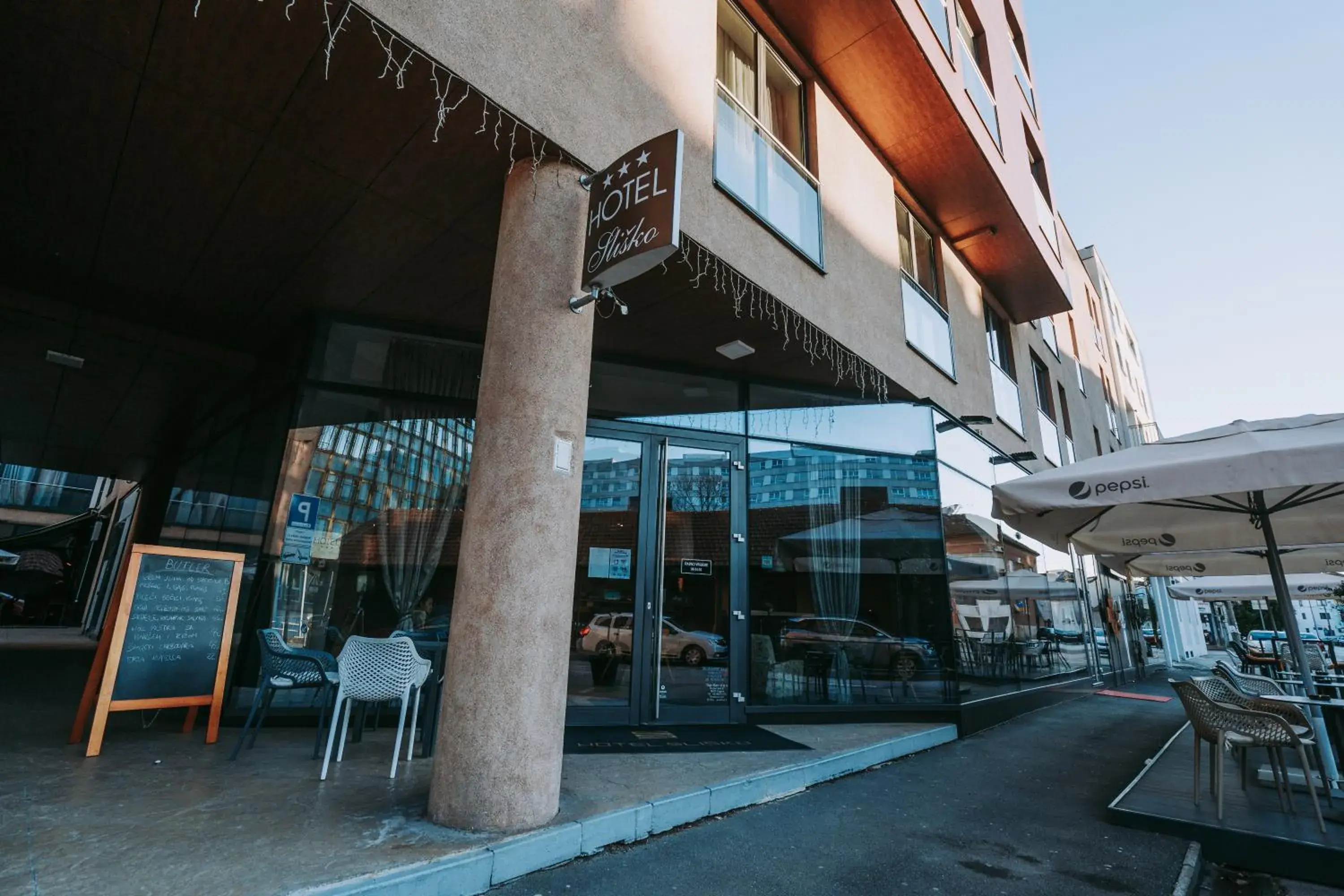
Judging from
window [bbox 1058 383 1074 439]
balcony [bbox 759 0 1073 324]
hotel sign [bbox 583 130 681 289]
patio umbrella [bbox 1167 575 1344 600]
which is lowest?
patio umbrella [bbox 1167 575 1344 600]

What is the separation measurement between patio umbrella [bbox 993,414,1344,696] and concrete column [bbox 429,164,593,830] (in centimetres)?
344

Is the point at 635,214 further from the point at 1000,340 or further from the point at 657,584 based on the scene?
the point at 1000,340

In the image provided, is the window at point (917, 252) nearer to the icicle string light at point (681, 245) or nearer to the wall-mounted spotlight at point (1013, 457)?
the icicle string light at point (681, 245)

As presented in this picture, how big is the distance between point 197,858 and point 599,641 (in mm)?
3848

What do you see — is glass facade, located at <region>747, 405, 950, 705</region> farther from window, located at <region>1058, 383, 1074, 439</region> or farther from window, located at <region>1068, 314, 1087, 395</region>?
window, located at <region>1068, 314, 1087, 395</region>

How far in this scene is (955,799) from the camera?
15.2ft

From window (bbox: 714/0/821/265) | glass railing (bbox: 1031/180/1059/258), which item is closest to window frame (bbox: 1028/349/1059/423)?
glass railing (bbox: 1031/180/1059/258)

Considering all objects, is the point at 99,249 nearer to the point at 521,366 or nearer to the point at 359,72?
the point at 359,72

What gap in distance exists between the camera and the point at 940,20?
8.89m

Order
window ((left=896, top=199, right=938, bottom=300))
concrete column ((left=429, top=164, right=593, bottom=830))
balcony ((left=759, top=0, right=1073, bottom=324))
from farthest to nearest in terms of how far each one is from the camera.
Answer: window ((left=896, top=199, right=938, bottom=300)) < balcony ((left=759, top=0, right=1073, bottom=324)) < concrete column ((left=429, top=164, right=593, bottom=830))

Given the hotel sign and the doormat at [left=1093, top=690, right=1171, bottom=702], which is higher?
the hotel sign

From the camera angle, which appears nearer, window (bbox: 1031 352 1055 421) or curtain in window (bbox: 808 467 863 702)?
curtain in window (bbox: 808 467 863 702)

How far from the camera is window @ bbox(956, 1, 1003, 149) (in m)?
9.74

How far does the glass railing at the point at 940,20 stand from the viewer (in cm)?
843
